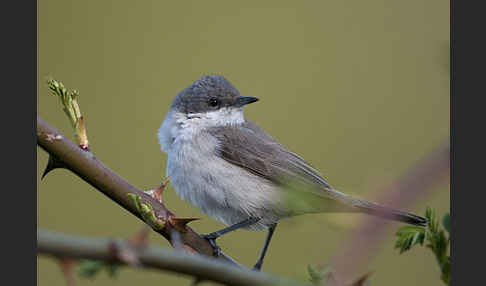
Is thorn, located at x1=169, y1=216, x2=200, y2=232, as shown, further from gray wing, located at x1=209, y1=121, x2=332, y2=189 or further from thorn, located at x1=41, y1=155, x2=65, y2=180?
gray wing, located at x1=209, y1=121, x2=332, y2=189

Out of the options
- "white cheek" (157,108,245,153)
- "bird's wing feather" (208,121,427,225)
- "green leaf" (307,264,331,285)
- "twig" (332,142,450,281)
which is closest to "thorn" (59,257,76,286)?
"twig" (332,142,450,281)

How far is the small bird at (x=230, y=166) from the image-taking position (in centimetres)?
310

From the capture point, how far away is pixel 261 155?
3438mm

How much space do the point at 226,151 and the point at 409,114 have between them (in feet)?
4.47

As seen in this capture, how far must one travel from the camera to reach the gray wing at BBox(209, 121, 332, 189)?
10.6ft

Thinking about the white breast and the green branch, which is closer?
the green branch

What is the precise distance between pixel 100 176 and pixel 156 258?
0.84 meters

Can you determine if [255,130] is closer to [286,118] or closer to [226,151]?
[226,151]

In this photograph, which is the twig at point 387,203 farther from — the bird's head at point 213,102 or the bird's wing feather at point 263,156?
the bird's head at point 213,102

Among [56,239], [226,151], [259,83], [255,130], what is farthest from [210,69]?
[56,239]

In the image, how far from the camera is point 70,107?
5.49ft

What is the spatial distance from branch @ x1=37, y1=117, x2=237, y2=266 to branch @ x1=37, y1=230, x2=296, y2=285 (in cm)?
74

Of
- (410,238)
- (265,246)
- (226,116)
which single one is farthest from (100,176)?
(226,116)

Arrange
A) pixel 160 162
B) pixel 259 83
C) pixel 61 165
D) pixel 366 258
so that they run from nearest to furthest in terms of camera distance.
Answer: pixel 366 258 < pixel 61 165 < pixel 259 83 < pixel 160 162
